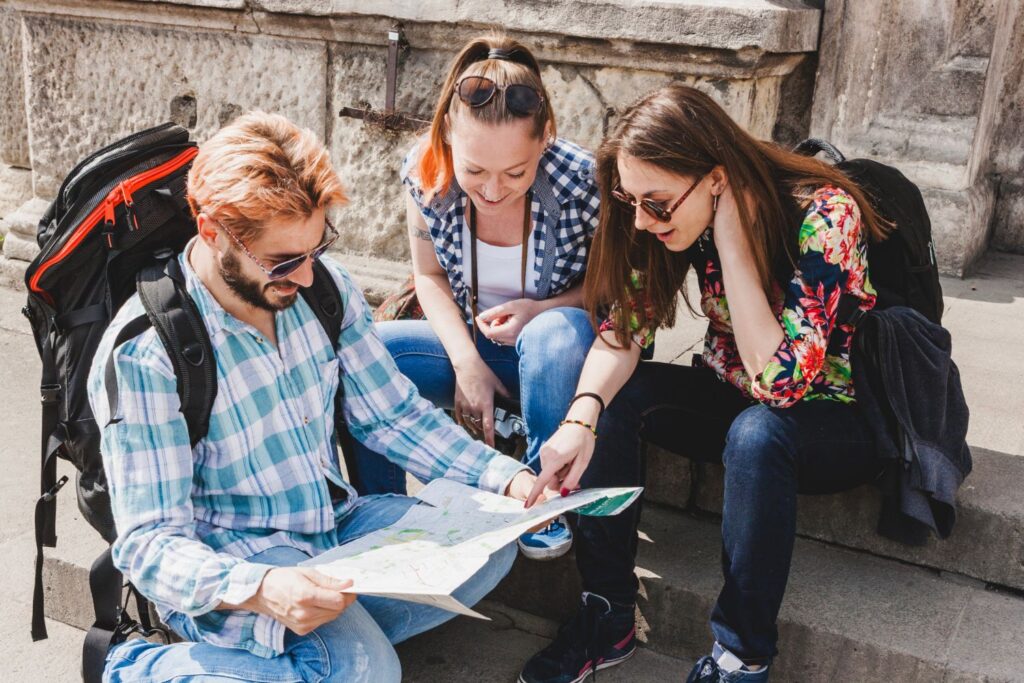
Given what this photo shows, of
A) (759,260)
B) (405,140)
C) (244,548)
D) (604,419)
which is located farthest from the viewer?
(405,140)

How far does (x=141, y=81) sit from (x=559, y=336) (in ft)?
9.83

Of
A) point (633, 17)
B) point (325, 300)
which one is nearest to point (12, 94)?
point (633, 17)

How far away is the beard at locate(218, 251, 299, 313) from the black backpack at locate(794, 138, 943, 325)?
123 centimetres

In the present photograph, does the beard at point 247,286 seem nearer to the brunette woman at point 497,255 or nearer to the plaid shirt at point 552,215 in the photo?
the brunette woman at point 497,255

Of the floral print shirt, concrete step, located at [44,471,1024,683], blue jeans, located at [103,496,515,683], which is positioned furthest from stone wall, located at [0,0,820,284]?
blue jeans, located at [103,496,515,683]

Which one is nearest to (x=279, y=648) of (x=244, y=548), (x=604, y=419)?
(x=244, y=548)

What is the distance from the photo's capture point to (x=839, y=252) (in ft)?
6.97

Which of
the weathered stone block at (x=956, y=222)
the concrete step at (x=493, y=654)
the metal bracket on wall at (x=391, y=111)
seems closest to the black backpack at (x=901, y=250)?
the concrete step at (x=493, y=654)

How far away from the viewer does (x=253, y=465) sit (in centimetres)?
201

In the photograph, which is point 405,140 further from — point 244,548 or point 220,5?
point 244,548

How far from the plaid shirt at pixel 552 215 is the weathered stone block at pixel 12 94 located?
3.47 m

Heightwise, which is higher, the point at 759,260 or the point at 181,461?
the point at 759,260

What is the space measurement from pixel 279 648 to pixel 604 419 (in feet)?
2.78

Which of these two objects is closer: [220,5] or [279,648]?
[279,648]
